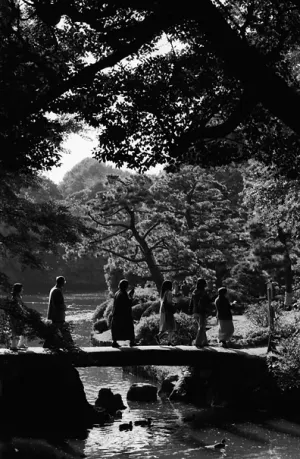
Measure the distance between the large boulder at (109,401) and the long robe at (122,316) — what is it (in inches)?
49.1

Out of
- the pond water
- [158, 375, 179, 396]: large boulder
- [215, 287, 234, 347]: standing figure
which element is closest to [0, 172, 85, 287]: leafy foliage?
the pond water

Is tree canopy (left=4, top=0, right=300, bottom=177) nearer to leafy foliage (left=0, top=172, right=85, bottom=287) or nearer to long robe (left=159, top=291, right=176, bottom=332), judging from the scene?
leafy foliage (left=0, top=172, right=85, bottom=287)

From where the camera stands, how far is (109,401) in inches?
572

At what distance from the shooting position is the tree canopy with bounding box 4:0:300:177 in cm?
710

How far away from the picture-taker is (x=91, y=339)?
88.6 feet

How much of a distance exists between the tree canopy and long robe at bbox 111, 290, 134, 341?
5.90 m

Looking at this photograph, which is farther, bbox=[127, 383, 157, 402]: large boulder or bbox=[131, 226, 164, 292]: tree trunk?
bbox=[131, 226, 164, 292]: tree trunk

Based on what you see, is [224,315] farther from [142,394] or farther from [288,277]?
[288,277]

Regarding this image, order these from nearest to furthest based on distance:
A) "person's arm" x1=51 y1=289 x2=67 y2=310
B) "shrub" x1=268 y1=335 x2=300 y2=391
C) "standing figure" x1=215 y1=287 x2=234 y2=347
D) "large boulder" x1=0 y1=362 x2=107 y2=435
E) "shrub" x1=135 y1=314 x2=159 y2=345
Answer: "large boulder" x1=0 y1=362 x2=107 y2=435
"shrub" x1=268 y1=335 x2=300 y2=391
"person's arm" x1=51 y1=289 x2=67 y2=310
"standing figure" x1=215 y1=287 x2=234 y2=347
"shrub" x1=135 y1=314 x2=159 y2=345

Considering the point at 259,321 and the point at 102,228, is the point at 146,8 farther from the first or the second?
the point at 102,228

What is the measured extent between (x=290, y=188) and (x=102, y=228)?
11.6 meters

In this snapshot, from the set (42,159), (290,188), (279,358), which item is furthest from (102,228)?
(42,159)

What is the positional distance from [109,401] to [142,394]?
1.20 metres

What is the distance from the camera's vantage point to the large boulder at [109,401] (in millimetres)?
14438
